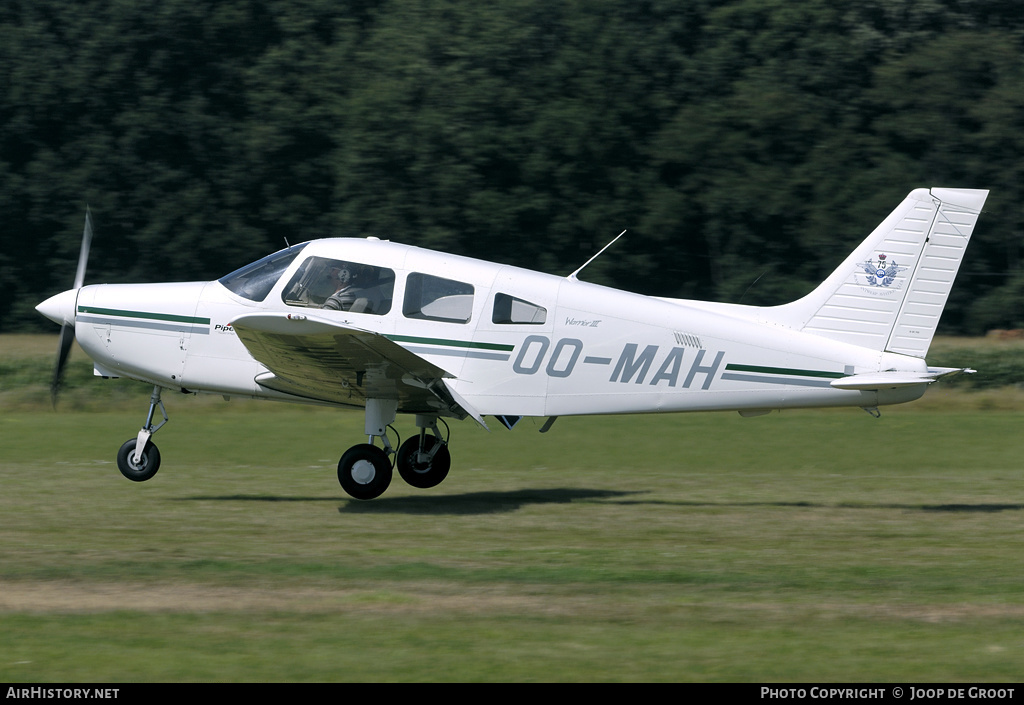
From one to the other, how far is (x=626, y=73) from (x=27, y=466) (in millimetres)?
22501

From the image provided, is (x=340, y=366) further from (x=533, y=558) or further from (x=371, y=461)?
(x=533, y=558)

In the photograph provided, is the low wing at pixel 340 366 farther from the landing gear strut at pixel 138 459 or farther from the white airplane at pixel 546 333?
the landing gear strut at pixel 138 459

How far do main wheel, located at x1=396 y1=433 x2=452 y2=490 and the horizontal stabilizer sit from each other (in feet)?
12.2

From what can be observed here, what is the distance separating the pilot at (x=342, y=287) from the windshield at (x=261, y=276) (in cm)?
42

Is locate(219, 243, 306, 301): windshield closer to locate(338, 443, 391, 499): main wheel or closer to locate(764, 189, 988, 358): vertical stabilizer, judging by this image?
locate(338, 443, 391, 499): main wheel

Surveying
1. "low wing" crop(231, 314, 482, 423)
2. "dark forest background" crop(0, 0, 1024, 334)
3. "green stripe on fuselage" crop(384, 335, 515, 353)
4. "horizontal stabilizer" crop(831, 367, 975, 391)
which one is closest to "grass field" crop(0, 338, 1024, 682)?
"low wing" crop(231, 314, 482, 423)

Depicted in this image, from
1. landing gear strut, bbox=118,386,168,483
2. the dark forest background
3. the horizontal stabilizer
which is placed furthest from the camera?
the dark forest background

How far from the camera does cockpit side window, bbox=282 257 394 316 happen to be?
10.4m

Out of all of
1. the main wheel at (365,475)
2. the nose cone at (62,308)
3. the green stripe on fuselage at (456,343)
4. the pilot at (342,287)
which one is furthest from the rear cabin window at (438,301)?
the nose cone at (62,308)

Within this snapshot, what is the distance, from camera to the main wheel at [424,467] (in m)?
11.2

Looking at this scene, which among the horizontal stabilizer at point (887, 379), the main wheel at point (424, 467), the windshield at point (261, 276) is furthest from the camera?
the main wheel at point (424, 467)

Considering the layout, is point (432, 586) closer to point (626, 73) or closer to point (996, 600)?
point (996, 600)
